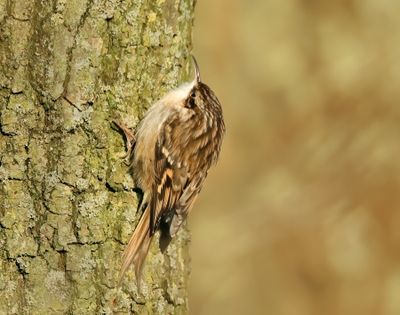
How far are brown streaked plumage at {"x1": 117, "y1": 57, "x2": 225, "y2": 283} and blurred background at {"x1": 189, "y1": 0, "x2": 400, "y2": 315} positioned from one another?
2.46 m

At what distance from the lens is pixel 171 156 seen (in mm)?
3613

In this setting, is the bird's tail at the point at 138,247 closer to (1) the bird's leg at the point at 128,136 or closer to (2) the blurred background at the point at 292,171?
(1) the bird's leg at the point at 128,136

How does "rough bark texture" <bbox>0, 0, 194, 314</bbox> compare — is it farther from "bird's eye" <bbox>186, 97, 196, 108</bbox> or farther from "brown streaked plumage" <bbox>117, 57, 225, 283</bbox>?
"bird's eye" <bbox>186, 97, 196, 108</bbox>

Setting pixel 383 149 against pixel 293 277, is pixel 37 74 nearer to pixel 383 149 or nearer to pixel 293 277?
pixel 383 149

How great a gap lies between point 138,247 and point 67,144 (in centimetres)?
37

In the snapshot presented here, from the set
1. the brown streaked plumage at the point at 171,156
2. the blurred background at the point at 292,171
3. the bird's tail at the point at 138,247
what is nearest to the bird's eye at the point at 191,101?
the brown streaked plumage at the point at 171,156

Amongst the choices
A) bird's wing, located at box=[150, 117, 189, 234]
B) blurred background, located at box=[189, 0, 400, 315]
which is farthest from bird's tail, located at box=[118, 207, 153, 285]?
blurred background, located at box=[189, 0, 400, 315]

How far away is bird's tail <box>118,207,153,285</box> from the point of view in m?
3.15

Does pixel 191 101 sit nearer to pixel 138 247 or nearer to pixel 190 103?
pixel 190 103

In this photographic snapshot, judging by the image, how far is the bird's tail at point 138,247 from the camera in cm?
315

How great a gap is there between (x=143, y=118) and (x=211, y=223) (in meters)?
3.41

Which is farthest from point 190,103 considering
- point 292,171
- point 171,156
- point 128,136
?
point 292,171

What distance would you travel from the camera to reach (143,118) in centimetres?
321

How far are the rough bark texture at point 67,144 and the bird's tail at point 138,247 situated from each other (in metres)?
0.03
